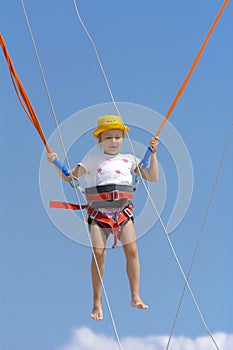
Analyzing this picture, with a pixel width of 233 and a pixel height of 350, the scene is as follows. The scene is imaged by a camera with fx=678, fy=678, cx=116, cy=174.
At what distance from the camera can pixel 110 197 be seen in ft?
19.2

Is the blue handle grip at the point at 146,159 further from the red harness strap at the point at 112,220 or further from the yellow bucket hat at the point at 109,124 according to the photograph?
the red harness strap at the point at 112,220

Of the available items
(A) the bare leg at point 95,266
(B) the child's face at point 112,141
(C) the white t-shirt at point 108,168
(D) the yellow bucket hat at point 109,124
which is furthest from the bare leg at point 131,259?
(D) the yellow bucket hat at point 109,124

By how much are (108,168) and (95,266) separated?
2.83ft

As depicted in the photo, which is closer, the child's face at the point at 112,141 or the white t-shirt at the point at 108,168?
the white t-shirt at the point at 108,168

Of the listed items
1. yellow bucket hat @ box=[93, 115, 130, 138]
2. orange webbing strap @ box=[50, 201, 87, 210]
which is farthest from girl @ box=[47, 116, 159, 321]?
orange webbing strap @ box=[50, 201, 87, 210]

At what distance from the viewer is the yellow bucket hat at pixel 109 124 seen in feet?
19.8

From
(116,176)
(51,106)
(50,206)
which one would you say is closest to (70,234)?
(50,206)

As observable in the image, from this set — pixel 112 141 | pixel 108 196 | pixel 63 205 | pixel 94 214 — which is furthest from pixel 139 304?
pixel 112 141

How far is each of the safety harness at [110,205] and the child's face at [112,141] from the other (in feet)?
1.19

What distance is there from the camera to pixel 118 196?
5.86m

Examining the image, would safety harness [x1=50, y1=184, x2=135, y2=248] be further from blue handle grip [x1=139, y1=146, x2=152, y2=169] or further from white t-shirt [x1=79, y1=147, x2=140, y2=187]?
blue handle grip [x1=139, y1=146, x2=152, y2=169]

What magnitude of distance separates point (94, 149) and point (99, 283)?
120cm

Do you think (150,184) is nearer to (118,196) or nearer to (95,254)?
(118,196)

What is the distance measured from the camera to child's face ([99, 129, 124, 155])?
19.8 feet
